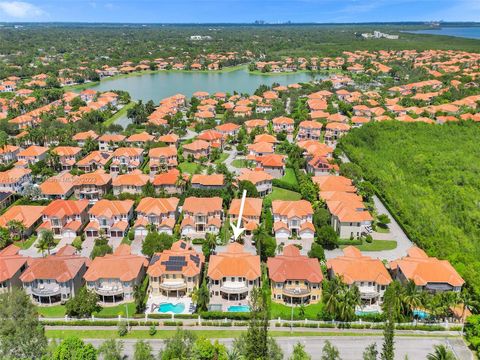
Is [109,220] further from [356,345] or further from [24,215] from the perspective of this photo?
[356,345]

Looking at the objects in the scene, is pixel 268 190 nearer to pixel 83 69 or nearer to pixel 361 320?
pixel 361 320

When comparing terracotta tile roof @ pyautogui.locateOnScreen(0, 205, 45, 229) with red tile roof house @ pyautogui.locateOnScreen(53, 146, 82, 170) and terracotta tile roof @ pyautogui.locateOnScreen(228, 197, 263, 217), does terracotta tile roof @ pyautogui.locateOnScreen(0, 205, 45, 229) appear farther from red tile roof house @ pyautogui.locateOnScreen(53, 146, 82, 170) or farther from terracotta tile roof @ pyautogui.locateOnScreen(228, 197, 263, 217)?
terracotta tile roof @ pyautogui.locateOnScreen(228, 197, 263, 217)

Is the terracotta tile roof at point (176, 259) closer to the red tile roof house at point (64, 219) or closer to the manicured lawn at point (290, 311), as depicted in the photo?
the manicured lawn at point (290, 311)

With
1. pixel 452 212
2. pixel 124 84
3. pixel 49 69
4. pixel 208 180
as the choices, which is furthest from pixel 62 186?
pixel 49 69

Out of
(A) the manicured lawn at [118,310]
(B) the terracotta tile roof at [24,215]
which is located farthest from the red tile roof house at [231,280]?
(B) the terracotta tile roof at [24,215]

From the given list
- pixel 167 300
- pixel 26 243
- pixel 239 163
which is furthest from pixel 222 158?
pixel 167 300
